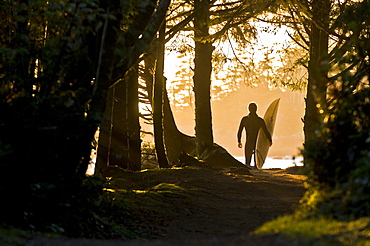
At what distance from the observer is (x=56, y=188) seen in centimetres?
641

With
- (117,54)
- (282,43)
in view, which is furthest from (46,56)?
(282,43)

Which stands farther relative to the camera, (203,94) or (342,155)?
(203,94)

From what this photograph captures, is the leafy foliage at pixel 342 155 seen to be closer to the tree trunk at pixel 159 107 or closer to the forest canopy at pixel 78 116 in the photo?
the forest canopy at pixel 78 116

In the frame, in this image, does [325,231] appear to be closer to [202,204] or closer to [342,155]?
[342,155]

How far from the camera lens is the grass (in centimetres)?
424

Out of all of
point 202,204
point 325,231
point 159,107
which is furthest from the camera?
point 159,107

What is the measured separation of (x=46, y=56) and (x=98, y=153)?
18.0 ft

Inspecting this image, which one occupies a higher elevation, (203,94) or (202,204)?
(203,94)

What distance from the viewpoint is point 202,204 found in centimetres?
977

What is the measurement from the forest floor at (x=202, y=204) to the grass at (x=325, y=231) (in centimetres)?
16

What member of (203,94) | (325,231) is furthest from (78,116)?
(203,94)

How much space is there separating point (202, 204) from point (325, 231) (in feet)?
17.4

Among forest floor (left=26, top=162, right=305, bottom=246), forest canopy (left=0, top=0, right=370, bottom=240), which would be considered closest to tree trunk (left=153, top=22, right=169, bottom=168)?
forest floor (left=26, top=162, right=305, bottom=246)

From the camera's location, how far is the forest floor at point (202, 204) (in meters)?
7.13
